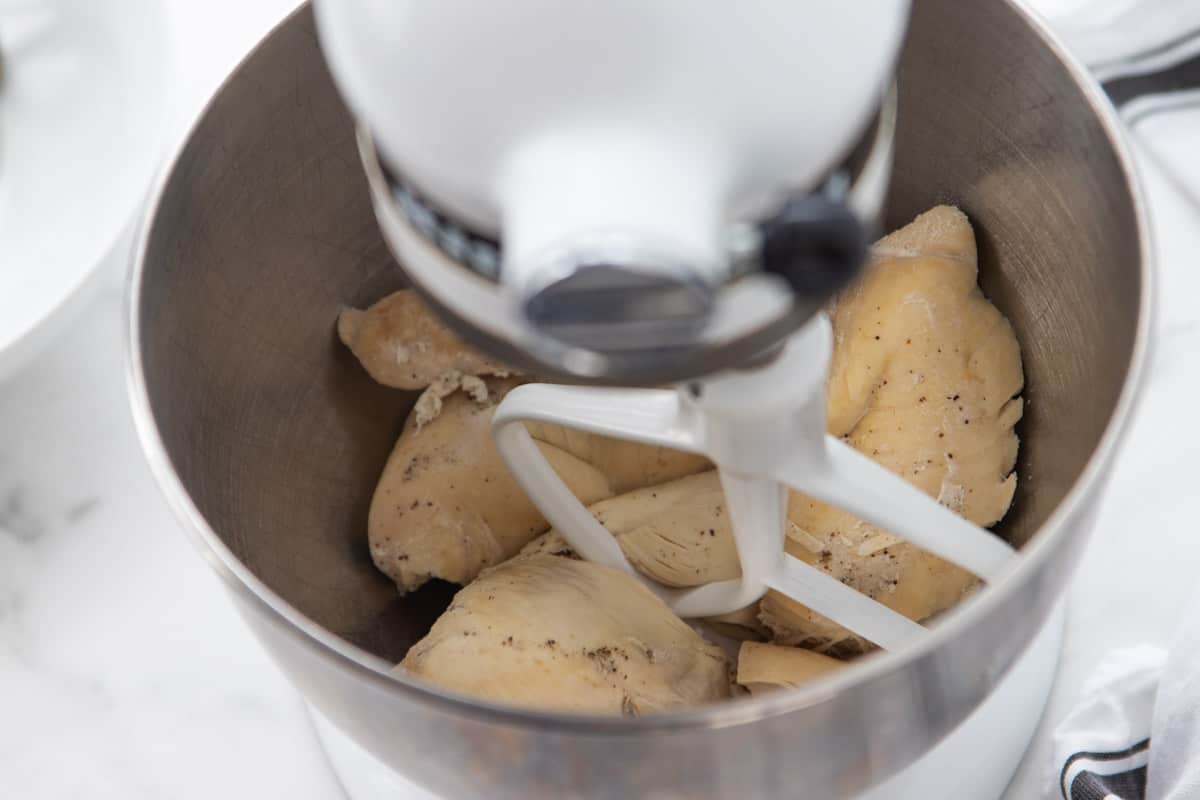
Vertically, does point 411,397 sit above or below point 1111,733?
above

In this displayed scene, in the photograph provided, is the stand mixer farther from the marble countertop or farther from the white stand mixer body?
the marble countertop

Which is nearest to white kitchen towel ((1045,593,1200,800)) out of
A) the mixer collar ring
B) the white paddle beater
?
the white paddle beater

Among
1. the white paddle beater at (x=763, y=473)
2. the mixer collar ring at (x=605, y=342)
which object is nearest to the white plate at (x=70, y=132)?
the white paddle beater at (x=763, y=473)

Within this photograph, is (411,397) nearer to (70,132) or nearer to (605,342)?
(70,132)

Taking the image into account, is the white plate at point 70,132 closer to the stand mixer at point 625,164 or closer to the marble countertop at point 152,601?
the marble countertop at point 152,601

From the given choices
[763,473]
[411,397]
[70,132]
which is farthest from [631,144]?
[70,132]

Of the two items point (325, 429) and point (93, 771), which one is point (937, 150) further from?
point (93, 771)
